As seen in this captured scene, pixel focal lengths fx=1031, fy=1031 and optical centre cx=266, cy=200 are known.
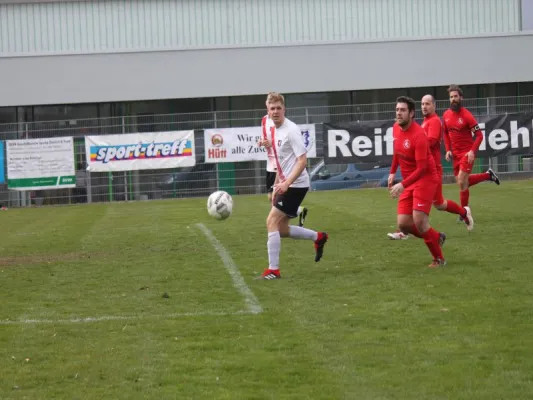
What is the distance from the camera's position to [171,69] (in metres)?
35.8

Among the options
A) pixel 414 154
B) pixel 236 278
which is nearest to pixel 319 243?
pixel 236 278

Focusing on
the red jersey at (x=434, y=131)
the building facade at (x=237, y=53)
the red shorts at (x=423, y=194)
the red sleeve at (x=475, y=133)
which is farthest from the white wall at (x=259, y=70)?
the red shorts at (x=423, y=194)

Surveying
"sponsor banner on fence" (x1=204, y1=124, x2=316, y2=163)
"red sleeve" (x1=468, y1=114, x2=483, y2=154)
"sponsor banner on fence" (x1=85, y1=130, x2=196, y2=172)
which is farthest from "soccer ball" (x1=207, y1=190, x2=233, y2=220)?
"sponsor banner on fence" (x1=85, y1=130, x2=196, y2=172)

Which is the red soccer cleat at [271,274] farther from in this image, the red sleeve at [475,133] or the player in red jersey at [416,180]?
the red sleeve at [475,133]

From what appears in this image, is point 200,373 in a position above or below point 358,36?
below

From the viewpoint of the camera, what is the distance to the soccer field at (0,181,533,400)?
6344 millimetres

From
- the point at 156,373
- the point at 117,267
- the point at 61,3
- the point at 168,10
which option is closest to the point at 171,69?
the point at 168,10

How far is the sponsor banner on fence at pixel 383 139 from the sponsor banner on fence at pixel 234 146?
697mm

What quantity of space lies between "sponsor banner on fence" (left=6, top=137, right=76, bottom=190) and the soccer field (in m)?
14.6

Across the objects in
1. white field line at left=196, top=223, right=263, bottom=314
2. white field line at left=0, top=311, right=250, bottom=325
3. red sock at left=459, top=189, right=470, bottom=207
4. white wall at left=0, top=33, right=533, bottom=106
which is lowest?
white field line at left=0, top=311, right=250, bottom=325

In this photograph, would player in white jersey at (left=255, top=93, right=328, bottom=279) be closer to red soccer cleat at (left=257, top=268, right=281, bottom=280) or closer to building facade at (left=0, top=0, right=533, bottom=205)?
red soccer cleat at (left=257, top=268, right=281, bottom=280)

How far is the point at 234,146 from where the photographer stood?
1201 inches

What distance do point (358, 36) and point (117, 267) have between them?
1002 inches

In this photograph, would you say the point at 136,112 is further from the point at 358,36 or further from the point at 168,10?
the point at 358,36
